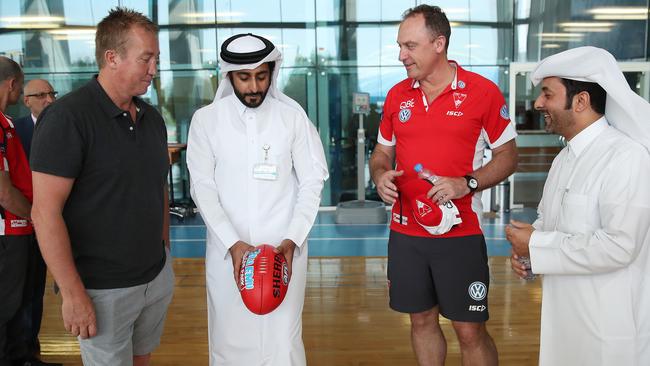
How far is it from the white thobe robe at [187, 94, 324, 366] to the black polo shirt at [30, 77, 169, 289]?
34 centimetres

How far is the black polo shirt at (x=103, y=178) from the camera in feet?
6.21

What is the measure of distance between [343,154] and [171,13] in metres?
3.88

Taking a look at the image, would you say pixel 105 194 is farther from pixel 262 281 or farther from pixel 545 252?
pixel 545 252

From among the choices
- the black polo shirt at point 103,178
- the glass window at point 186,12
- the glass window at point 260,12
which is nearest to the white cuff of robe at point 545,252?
the black polo shirt at point 103,178

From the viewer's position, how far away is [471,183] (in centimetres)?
264

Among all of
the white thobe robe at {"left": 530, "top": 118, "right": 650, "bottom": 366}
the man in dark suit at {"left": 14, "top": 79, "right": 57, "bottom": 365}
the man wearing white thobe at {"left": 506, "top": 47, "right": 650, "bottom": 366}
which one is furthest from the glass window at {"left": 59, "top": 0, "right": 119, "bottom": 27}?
the white thobe robe at {"left": 530, "top": 118, "right": 650, "bottom": 366}

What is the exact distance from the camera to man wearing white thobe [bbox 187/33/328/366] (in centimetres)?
249

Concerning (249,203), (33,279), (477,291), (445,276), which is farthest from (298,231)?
(33,279)

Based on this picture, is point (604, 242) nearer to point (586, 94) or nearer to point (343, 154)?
point (586, 94)

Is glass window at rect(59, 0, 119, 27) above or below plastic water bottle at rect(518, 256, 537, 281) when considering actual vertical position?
above

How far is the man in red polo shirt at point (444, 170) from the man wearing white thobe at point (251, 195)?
479 millimetres

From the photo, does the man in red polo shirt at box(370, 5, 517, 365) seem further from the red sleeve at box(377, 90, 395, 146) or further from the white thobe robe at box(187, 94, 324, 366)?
the white thobe robe at box(187, 94, 324, 366)

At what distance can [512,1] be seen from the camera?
9.60 meters

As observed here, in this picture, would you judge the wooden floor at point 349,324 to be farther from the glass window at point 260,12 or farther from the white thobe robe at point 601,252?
the glass window at point 260,12
